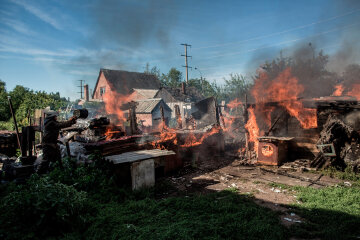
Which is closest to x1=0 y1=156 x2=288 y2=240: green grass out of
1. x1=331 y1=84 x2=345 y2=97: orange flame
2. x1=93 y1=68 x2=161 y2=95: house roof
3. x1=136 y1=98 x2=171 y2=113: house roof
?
x1=331 y1=84 x2=345 y2=97: orange flame

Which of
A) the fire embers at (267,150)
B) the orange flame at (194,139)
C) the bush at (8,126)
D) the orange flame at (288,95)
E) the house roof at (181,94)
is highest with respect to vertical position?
the house roof at (181,94)

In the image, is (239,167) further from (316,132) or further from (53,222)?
(53,222)

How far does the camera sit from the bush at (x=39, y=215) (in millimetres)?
3713

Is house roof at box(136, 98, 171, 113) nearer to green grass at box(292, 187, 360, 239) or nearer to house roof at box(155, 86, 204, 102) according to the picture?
house roof at box(155, 86, 204, 102)

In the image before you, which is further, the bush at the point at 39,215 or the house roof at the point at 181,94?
the house roof at the point at 181,94

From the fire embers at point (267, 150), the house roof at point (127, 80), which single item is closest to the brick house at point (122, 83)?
the house roof at point (127, 80)

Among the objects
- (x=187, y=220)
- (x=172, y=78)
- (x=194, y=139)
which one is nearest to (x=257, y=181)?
(x=194, y=139)

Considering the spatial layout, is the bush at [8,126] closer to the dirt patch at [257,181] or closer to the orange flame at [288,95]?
the dirt patch at [257,181]

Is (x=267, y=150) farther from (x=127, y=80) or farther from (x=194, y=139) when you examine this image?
(x=127, y=80)

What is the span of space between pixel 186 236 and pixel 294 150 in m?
9.37

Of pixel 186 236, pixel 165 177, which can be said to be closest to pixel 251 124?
pixel 165 177

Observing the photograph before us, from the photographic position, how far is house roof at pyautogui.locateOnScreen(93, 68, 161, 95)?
37.4 metres

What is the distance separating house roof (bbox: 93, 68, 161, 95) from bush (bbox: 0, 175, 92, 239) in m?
33.6

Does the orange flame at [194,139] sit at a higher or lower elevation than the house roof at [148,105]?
lower
